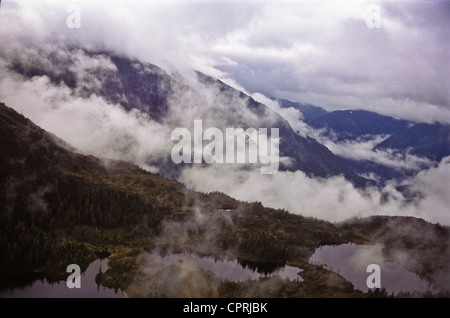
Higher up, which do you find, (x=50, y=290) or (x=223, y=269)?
(x=50, y=290)

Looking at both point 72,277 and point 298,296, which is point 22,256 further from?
point 298,296

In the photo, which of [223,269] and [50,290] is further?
[223,269]

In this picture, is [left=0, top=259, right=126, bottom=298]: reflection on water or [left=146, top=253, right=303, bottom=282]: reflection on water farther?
[left=146, top=253, right=303, bottom=282]: reflection on water

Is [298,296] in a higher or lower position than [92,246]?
lower

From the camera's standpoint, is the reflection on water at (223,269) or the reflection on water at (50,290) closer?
the reflection on water at (50,290)
